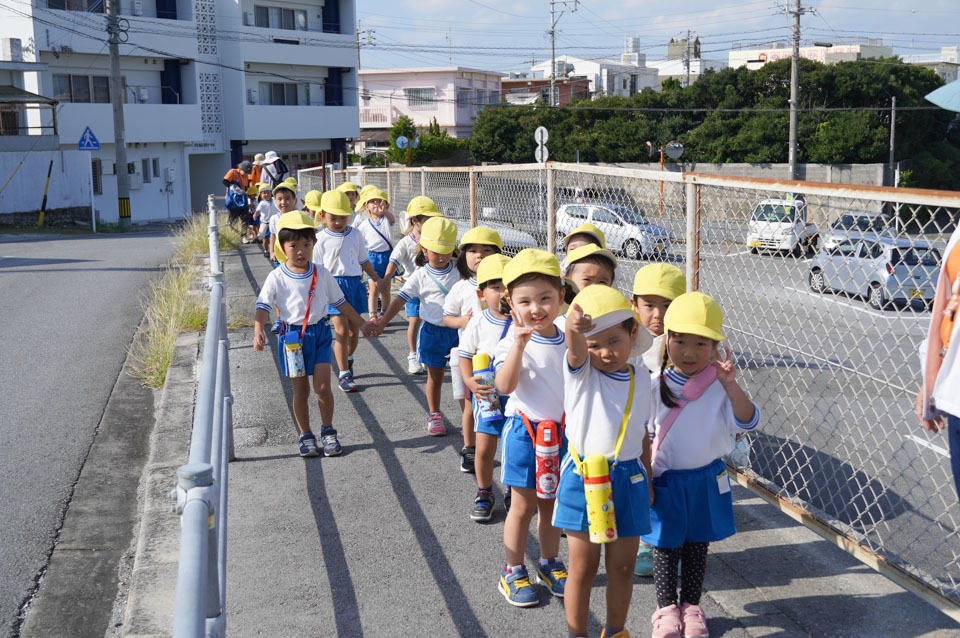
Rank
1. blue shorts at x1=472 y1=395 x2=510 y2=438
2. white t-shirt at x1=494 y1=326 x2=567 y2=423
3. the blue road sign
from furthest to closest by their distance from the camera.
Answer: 1. the blue road sign
2. blue shorts at x1=472 y1=395 x2=510 y2=438
3. white t-shirt at x1=494 y1=326 x2=567 y2=423

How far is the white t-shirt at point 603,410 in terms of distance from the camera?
313 centimetres

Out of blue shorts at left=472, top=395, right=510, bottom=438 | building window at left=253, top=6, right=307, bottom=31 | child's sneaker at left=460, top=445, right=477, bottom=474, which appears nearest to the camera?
blue shorts at left=472, top=395, right=510, bottom=438

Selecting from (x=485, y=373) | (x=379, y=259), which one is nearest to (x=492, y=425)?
(x=485, y=373)

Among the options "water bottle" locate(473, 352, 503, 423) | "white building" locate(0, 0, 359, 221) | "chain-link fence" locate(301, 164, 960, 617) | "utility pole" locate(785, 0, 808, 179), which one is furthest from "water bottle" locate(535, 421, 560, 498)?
"utility pole" locate(785, 0, 808, 179)

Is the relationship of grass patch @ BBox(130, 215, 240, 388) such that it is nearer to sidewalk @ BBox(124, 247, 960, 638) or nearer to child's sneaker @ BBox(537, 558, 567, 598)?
sidewalk @ BBox(124, 247, 960, 638)

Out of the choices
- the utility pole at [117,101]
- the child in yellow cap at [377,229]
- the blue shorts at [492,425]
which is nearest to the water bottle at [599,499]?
the blue shorts at [492,425]

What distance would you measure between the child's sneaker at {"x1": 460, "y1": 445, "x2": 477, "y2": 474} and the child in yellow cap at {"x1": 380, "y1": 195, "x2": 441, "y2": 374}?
6.26 feet

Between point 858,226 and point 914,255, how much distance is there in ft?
3.04

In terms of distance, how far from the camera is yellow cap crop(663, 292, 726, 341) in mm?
3199

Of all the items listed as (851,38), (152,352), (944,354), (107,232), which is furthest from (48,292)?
(851,38)

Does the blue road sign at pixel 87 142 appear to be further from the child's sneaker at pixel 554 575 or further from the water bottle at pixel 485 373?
the child's sneaker at pixel 554 575

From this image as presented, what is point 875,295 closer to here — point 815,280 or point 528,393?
point 815,280

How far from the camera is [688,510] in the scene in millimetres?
3371

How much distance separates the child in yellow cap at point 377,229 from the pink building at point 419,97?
53.6 m
